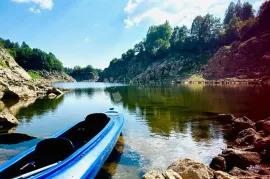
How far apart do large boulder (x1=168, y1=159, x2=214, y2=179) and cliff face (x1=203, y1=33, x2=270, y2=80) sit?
7704 centimetres

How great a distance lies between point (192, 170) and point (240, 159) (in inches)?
154

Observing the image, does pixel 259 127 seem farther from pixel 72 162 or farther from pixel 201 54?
pixel 201 54

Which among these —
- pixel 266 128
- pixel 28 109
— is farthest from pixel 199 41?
pixel 266 128

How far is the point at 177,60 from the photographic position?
453 ft

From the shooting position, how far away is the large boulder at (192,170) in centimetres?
866

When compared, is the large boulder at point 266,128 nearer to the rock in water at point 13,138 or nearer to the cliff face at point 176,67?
the rock in water at point 13,138

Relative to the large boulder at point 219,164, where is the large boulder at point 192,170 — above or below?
above

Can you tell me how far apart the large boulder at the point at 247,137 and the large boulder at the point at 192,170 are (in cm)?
685

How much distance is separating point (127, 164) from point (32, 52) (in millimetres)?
197075

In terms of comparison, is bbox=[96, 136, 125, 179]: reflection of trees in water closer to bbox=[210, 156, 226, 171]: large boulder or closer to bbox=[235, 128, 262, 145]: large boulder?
bbox=[210, 156, 226, 171]: large boulder

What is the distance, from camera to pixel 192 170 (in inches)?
347

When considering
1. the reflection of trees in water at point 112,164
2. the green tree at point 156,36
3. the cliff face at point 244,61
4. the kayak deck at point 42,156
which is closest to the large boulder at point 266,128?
the reflection of trees in water at point 112,164

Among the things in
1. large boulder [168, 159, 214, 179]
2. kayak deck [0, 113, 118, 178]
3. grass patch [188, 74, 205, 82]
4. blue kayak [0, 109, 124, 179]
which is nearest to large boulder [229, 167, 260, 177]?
large boulder [168, 159, 214, 179]

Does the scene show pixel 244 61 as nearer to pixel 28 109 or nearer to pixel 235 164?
pixel 28 109
